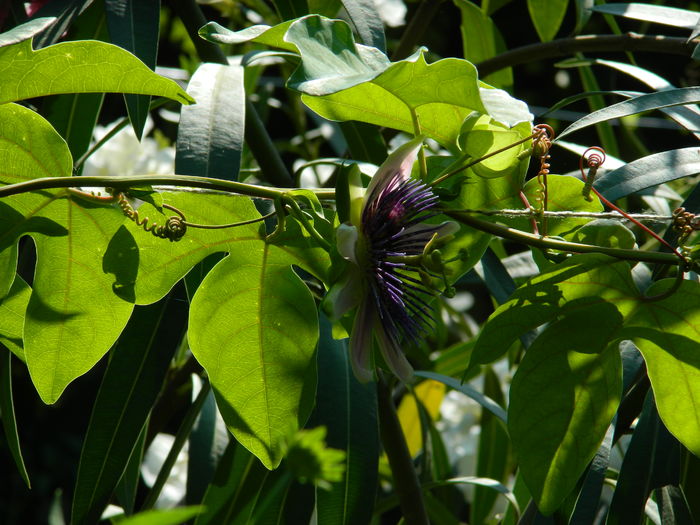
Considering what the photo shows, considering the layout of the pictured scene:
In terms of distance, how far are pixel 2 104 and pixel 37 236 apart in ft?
0.26

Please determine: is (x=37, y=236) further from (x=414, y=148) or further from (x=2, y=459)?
(x=2, y=459)

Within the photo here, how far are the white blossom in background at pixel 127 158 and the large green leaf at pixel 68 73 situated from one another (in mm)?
629

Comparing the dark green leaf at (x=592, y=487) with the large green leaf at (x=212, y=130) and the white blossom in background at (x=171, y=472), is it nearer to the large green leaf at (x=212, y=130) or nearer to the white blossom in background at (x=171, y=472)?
the large green leaf at (x=212, y=130)

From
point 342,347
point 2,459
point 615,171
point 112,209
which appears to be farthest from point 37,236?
point 2,459

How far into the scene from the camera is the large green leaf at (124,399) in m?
0.60

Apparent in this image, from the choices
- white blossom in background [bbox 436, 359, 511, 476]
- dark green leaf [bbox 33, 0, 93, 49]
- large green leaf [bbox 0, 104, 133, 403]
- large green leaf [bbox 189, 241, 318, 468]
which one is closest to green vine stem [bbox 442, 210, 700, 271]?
large green leaf [bbox 189, 241, 318, 468]

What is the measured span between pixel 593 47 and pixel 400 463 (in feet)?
1.56

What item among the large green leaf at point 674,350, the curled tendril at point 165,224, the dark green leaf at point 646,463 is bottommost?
the dark green leaf at point 646,463

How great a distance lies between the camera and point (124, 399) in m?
0.61

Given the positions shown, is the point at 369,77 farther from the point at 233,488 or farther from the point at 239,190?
the point at 233,488

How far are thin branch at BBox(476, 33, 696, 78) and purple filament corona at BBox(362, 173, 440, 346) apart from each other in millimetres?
411

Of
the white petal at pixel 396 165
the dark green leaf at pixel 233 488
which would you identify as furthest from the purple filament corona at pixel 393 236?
the dark green leaf at pixel 233 488

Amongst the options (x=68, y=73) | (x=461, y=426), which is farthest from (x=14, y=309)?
(x=461, y=426)

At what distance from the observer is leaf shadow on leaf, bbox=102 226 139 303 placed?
469 mm
